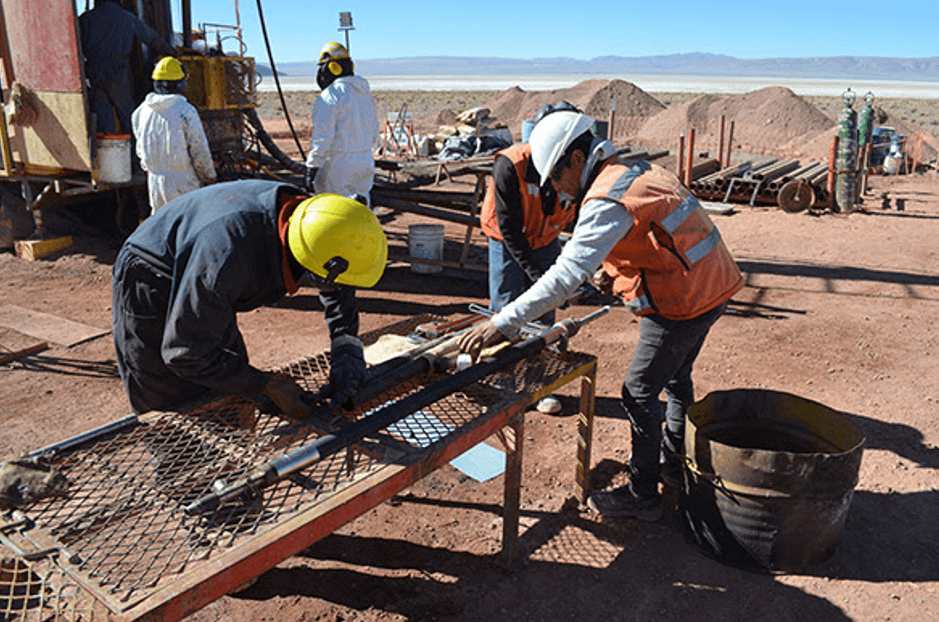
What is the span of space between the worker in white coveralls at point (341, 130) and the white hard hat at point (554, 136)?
3.73 meters

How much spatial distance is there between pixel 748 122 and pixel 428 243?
909 inches

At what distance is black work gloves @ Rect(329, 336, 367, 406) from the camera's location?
281 centimetres

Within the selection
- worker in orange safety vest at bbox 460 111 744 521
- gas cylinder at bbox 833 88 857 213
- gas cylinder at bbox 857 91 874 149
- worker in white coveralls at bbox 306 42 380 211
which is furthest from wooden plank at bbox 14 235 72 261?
gas cylinder at bbox 857 91 874 149

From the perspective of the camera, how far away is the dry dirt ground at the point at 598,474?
3.18 meters

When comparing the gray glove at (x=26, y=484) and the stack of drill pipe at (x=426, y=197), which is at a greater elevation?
the stack of drill pipe at (x=426, y=197)

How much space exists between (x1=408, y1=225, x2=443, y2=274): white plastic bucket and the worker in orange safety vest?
15.5 feet

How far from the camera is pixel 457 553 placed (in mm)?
3520

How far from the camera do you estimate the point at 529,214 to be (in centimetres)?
439

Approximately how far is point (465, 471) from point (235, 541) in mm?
2211

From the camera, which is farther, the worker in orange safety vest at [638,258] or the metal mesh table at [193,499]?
the worker in orange safety vest at [638,258]

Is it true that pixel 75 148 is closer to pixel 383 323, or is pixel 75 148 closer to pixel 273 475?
pixel 383 323

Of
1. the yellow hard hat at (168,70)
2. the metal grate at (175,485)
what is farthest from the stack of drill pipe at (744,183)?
the metal grate at (175,485)

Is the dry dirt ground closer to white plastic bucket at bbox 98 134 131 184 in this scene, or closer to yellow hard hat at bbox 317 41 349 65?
white plastic bucket at bbox 98 134 131 184

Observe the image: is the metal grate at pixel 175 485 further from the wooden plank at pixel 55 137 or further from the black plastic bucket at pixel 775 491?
the wooden plank at pixel 55 137
